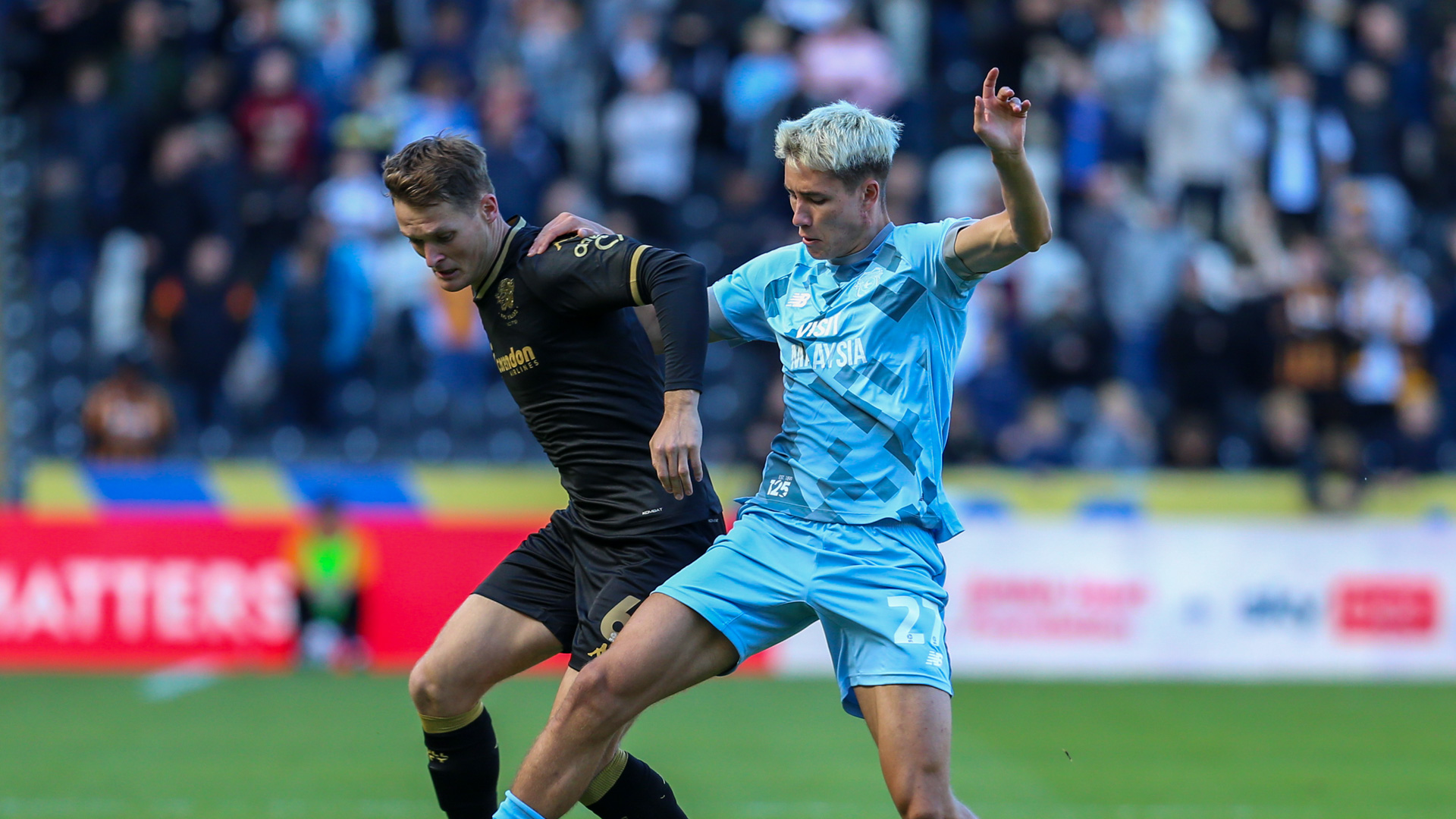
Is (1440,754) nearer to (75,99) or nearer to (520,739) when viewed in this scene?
(520,739)

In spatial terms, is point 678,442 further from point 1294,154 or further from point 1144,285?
point 1294,154

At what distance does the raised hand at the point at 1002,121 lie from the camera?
4.22m

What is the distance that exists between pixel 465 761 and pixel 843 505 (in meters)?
1.59

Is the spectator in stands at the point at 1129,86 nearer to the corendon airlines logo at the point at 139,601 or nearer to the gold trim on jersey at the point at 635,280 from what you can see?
the corendon airlines logo at the point at 139,601

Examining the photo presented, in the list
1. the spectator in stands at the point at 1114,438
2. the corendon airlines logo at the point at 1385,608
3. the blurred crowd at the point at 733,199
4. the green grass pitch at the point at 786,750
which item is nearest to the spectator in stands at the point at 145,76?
the blurred crowd at the point at 733,199

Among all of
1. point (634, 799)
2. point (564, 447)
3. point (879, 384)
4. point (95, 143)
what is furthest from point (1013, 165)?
point (95, 143)

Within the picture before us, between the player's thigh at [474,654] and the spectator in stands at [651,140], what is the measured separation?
30.4ft

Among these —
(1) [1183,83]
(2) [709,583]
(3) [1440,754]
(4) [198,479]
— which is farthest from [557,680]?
(2) [709,583]

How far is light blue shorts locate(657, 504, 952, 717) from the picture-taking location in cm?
452

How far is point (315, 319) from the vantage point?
44.9 feet

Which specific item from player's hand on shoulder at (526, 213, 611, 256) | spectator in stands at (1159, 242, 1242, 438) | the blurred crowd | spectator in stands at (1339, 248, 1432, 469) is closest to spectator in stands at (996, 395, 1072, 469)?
the blurred crowd

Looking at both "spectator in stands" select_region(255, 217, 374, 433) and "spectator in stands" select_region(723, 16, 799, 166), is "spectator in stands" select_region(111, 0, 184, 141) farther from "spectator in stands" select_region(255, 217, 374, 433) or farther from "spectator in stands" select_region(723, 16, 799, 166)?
"spectator in stands" select_region(723, 16, 799, 166)

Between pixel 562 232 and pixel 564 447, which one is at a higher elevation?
pixel 562 232

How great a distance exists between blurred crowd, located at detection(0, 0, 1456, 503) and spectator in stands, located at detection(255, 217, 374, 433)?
3 centimetres
